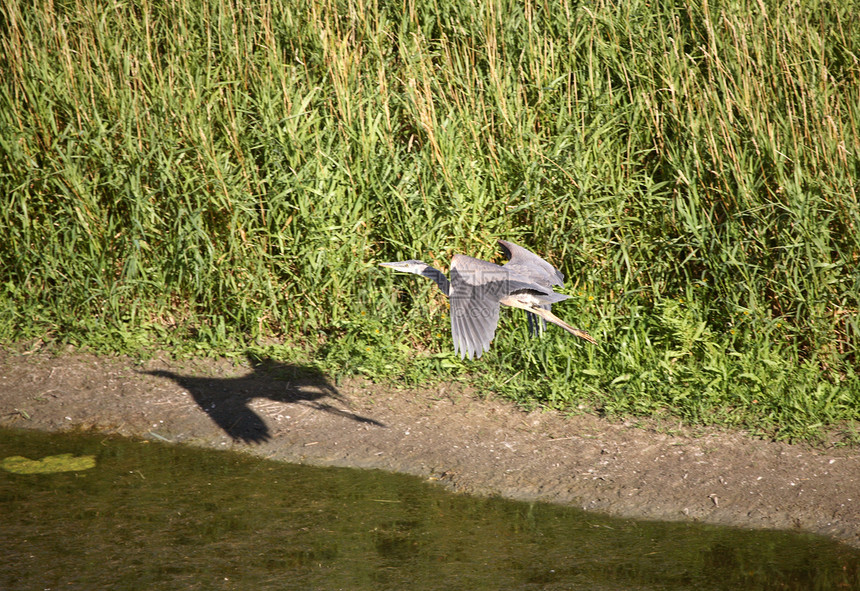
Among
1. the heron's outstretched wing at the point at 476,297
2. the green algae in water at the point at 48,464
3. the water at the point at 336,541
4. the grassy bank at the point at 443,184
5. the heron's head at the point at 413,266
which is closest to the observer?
the water at the point at 336,541

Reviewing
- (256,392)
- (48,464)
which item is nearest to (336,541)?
(256,392)

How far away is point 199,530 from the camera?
342cm

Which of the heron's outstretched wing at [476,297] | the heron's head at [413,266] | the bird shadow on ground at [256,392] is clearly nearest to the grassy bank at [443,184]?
the bird shadow on ground at [256,392]

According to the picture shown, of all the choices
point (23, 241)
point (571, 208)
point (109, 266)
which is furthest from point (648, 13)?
point (23, 241)

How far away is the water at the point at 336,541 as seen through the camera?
3061 millimetres

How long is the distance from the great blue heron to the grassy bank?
2.76ft

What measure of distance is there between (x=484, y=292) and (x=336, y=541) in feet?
3.68

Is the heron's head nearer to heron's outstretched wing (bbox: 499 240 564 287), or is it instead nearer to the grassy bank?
heron's outstretched wing (bbox: 499 240 564 287)

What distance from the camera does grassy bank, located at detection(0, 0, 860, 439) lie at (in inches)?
169

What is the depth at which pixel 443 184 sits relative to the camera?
480 cm

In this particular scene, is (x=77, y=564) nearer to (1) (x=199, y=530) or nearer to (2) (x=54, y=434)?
(1) (x=199, y=530)

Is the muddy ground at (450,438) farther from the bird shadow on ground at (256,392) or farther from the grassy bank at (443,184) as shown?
the grassy bank at (443,184)

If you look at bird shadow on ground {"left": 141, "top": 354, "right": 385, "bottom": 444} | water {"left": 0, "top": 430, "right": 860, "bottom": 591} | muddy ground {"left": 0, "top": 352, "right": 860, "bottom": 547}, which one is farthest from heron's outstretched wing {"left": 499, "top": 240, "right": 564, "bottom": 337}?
bird shadow on ground {"left": 141, "top": 354, "right": 385, "bottom": 444}

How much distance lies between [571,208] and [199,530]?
253 cm
